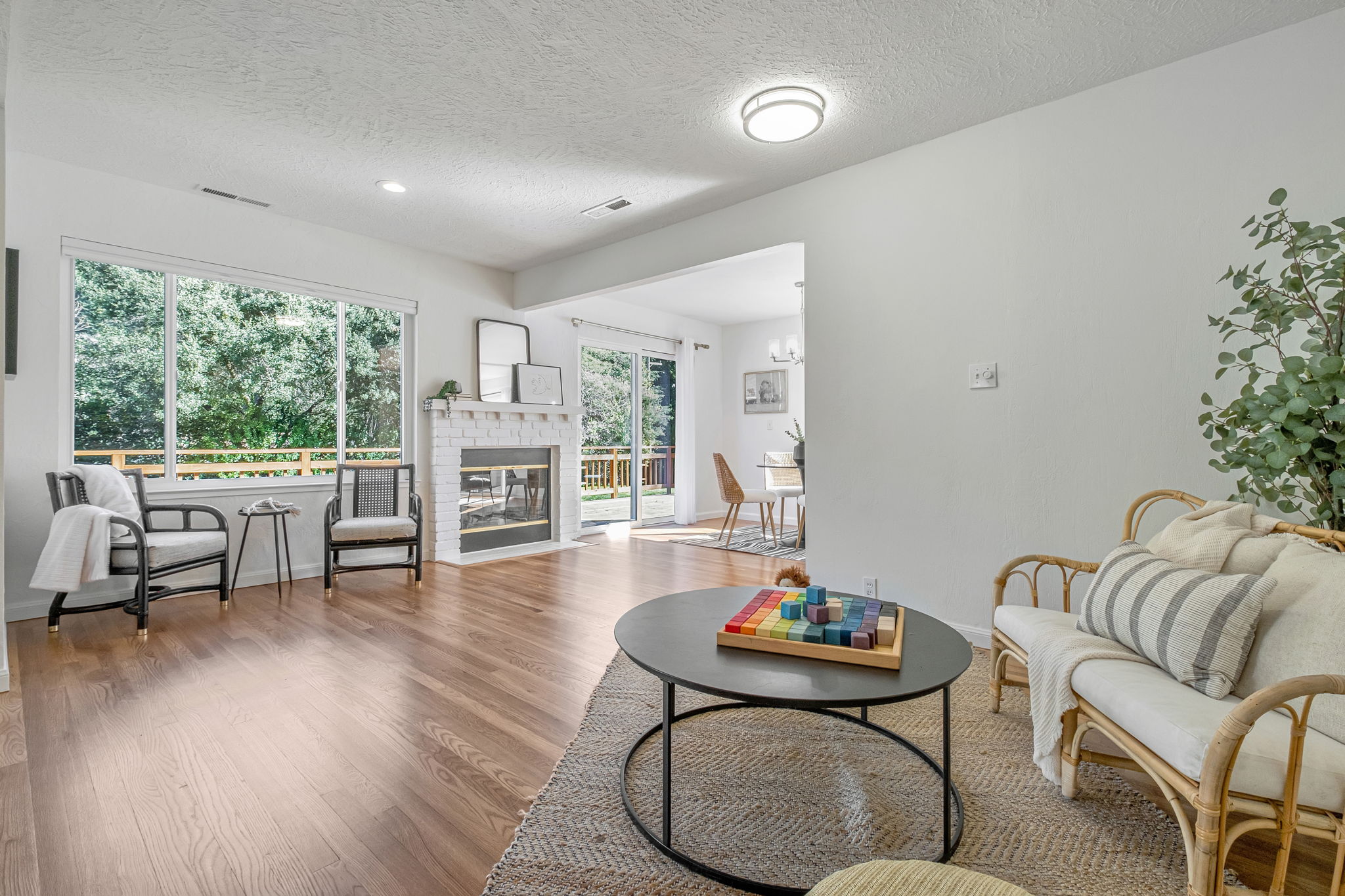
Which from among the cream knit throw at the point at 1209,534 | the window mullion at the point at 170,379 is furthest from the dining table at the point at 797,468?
the window mullion at the point at 170,379

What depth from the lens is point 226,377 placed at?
4.13 meters

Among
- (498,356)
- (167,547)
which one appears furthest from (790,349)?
(167,547)

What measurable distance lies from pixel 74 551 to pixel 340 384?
198 centimetres

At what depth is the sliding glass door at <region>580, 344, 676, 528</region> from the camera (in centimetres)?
685

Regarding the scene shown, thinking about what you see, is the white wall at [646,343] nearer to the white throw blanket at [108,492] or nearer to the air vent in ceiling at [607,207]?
the air vent in ceiling at [607,207]

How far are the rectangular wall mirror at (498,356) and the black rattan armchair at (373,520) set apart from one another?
3.37 ft

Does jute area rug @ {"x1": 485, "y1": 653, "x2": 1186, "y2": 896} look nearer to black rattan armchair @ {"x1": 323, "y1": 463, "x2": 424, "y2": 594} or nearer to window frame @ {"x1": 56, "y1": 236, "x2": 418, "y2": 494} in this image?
black rattan armchair @ {"x1": 323, "y1": 463, "x2": 424, "y2": 594}

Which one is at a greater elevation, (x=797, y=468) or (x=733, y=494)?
(x=797, y=468)

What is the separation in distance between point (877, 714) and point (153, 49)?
12.3ft

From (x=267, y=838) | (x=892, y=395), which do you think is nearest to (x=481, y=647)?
(x=267, y=838)

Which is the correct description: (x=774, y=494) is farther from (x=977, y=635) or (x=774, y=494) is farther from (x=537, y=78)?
(x=537, y=78)

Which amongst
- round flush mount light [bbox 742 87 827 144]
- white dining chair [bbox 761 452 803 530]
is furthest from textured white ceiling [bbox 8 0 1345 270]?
white dining chair [bbox 761 452 803 530]

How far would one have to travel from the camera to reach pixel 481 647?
9.54 feet

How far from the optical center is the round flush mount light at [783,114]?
8.71 ft
